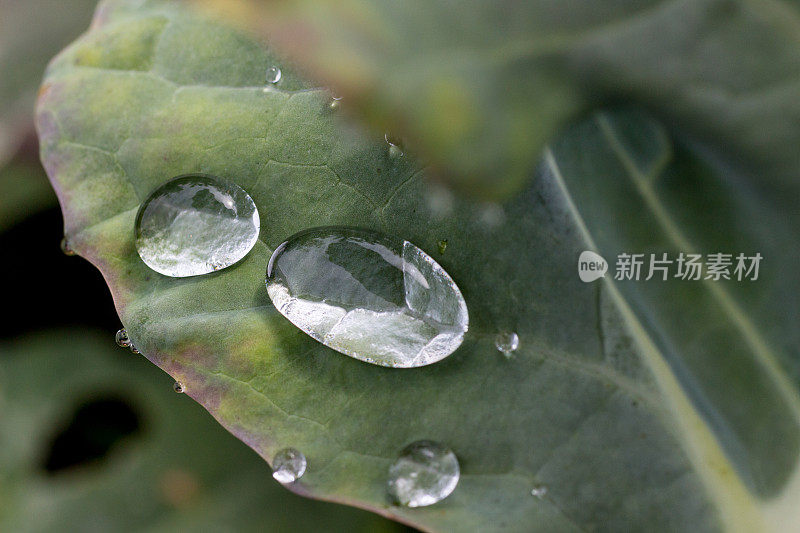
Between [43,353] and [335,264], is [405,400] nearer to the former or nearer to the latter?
[335,264]

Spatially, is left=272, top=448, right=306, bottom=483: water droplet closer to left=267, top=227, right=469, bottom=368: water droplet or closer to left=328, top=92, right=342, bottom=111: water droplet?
left=267, top=227, right=469, bottom=368: water droplet

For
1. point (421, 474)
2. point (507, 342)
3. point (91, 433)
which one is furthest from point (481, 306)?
point (91, 433)

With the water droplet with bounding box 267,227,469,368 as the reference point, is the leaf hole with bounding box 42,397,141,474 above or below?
below

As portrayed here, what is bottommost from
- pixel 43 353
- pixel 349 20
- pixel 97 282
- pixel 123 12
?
pixel 43 353

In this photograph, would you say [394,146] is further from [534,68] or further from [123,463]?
[123,463]

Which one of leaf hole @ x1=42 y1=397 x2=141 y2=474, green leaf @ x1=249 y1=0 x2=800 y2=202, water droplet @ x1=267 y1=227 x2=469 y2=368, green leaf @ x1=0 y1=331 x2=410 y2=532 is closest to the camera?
green leaf @ x1=249 y1=0 x2=800 y2=202

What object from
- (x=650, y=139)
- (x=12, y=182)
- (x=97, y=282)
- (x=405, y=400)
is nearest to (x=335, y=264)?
(x=405, y=400)

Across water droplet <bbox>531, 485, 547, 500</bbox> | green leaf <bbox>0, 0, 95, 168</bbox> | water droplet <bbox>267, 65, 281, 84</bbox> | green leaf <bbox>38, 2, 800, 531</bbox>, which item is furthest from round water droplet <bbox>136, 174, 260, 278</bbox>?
green leaf <bbox>0, 0, 95, 168</bbox>

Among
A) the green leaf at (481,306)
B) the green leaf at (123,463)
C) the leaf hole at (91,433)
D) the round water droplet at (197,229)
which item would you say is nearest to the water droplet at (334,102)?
the green leaf at (481,306)
